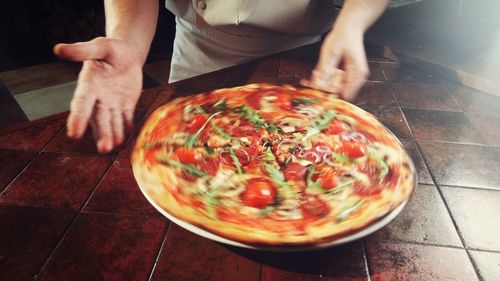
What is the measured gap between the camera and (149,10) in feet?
6.29

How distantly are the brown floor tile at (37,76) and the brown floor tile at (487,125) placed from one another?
4.45 meters

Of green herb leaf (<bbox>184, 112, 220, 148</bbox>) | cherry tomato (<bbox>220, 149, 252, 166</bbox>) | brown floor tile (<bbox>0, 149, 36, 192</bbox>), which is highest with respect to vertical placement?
cherry tomato (<bbox>220, 149, 252, 166</bbox>)

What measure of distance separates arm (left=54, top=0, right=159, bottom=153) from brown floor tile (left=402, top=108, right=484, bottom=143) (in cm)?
124

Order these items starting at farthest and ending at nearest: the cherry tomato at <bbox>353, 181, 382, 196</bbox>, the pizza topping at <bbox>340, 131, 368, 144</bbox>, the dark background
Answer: the dark background, the pizza topping at <bbox>340, 131, 368, 144</bbox>, the cherry tomato at <bbox>353, 181, 382, 196</bbox>

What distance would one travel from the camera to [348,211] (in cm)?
103

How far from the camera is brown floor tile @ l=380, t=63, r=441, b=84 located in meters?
2.14

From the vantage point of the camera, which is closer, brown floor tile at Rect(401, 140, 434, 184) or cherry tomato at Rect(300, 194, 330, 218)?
cherry tomato at Rect(300, 194, 330, 218)

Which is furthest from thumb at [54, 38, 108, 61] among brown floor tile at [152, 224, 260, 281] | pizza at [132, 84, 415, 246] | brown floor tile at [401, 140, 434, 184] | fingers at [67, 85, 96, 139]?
brown floor tile at [401, 140, 434, 184]

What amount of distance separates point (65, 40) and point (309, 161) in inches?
194

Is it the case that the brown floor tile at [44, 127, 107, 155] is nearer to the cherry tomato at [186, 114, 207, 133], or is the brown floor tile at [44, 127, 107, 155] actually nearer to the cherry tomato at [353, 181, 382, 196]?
the cherry tomato at [186, 114, 207, 133]

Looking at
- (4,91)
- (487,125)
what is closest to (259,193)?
(487,125)

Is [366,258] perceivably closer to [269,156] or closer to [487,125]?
A: [269,156]

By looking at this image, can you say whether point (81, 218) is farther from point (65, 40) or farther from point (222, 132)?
point (65, 40)

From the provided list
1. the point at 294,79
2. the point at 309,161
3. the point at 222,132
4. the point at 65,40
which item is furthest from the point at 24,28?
the point at 309,161
